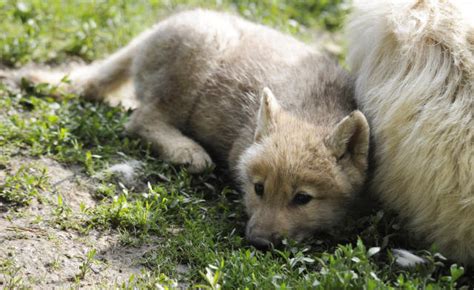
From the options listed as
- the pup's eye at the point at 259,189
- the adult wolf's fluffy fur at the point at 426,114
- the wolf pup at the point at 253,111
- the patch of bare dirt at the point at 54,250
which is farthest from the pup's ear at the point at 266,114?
the patch of bare dirt at the point at 54,250

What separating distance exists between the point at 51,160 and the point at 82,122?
720mm

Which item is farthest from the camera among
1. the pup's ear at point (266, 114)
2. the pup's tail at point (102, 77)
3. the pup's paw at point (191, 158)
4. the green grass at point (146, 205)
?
the pup's tail at point (102, 77)

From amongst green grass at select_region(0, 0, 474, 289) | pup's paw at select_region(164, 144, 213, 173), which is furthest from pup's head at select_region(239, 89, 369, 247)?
pup's paw at select_region(164, 144, 213, 173)

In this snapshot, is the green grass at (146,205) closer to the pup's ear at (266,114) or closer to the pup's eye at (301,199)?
the pup's eye at (301,199)

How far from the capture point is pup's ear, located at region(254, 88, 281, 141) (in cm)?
577

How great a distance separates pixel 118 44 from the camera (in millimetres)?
8539

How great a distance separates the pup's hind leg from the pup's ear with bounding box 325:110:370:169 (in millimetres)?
1371

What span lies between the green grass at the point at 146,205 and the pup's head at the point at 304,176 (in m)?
0.17

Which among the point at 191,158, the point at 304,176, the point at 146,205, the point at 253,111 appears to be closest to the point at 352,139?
the point at 304,176

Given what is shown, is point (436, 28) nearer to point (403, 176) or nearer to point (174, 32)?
point (403, 176)

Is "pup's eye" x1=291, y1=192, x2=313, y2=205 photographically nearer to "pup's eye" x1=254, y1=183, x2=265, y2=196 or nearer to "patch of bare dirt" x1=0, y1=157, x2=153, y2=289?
"pup's eye" x1=254, y1=183, x2=265, y2=196

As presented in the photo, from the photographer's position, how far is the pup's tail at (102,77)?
743 cm

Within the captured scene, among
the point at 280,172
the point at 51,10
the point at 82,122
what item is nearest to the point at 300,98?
the point at 280,172

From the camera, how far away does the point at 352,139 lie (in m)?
5.53
